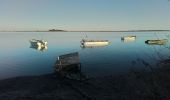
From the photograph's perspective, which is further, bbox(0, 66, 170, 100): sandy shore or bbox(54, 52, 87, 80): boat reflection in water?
bbox(54, 52, 87, 80): boat reflection in water

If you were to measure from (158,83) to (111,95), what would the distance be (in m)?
8.41

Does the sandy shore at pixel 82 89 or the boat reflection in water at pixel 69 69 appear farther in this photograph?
the boat reflection in water at pixel 69 69

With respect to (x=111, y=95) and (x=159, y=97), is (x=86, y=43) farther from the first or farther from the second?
(x=159, y=97)

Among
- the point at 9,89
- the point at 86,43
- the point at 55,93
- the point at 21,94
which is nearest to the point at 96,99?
the point at 55,93

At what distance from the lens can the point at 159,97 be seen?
10977 millimetres

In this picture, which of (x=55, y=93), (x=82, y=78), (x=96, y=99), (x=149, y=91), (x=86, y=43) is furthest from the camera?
(x=86, y=43)

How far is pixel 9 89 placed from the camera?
24.3 metres

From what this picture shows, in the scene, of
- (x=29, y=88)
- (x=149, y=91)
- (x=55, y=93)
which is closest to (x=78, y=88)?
(x=55, y=93)

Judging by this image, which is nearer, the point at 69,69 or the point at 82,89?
the point at 82,89

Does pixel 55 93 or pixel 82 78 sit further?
pixel 82 78

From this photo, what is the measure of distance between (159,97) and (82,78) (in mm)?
17387

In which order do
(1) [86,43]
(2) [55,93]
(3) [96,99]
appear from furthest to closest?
(1) [86,43] < (2) [55,93] < (3) [96,99]

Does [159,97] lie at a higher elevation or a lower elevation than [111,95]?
higher

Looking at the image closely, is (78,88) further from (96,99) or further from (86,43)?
(86,43)
